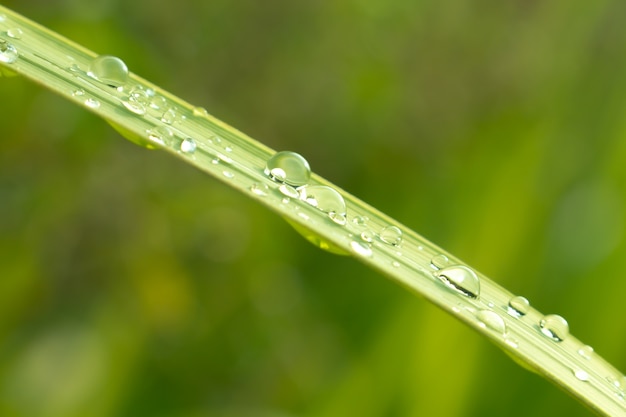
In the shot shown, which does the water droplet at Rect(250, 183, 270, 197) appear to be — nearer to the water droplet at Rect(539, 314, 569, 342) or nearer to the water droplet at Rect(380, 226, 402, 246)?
the water droplet at Rect(380, 226, 402, 246)

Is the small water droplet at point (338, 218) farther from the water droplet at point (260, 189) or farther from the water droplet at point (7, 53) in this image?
the water droplet at point (7, 53)

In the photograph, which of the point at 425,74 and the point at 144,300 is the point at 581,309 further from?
the point at 425,74

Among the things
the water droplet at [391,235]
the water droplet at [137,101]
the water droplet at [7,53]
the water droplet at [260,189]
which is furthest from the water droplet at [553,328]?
the water droplet at [7,53]

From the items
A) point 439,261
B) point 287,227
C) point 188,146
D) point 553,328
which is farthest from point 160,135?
point 287,227

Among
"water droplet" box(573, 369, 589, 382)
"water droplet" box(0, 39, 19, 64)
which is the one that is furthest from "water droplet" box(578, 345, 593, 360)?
"water droplet" box(0, 39, 19, 64)

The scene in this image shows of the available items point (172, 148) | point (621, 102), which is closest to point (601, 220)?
point (621, 102)
